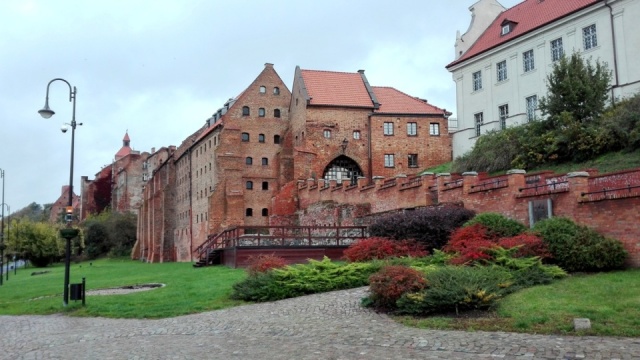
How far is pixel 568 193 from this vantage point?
17891mm

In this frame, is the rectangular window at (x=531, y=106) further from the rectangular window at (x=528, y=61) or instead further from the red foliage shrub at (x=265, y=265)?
the red foliage shrub at (x=265, y=265)

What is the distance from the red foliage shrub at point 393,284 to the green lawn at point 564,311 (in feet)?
2.45

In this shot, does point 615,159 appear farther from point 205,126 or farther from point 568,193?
point 205,126

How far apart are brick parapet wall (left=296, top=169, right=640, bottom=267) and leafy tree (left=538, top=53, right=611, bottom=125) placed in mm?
6999

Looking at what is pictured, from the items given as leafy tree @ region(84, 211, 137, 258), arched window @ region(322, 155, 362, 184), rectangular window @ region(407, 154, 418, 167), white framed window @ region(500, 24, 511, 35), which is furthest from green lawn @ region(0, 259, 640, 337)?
leafy tree @ region(84, 211, 137, 258)

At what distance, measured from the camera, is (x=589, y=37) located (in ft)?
116

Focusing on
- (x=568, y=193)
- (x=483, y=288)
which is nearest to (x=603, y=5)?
(x=568, y=193)

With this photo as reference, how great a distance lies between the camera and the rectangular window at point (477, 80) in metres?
43.3

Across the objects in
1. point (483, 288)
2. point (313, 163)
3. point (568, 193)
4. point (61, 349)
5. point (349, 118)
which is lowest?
point (61, 349)

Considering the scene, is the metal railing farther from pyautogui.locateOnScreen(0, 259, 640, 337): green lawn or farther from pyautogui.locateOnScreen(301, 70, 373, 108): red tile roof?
pyautogui.locateOnScreen(301, 70, 373, 108): red tile roof

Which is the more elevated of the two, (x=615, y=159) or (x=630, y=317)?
(x=615, y=159)

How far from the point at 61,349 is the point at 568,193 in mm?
13770

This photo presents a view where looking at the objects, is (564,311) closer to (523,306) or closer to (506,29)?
(523,306)

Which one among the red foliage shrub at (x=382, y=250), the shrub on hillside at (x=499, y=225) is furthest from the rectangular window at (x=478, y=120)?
the shrub on hillside at (x=499, y=225)
